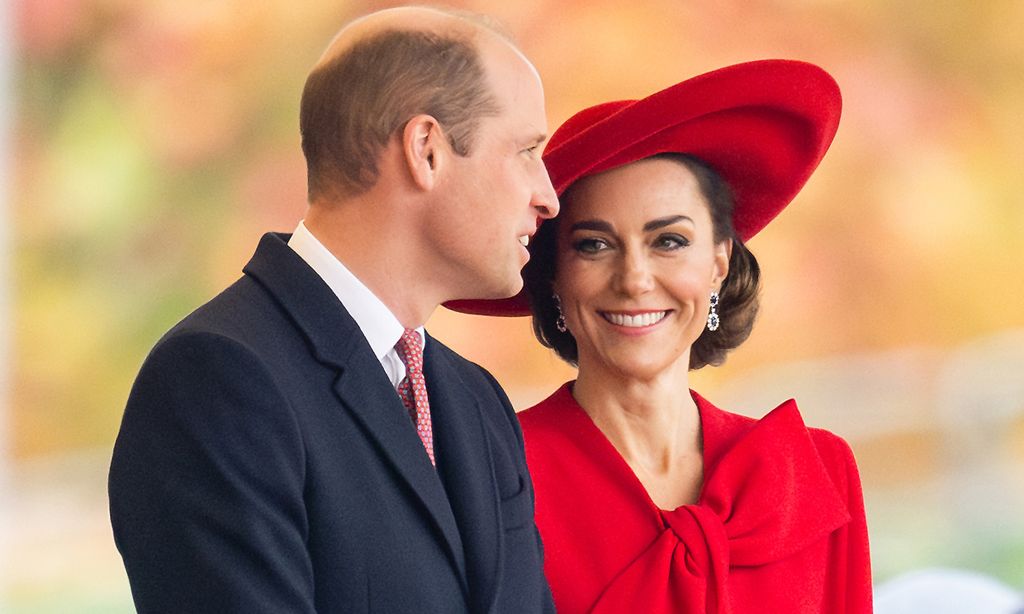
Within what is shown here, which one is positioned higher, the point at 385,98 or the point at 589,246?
the point at 589,246

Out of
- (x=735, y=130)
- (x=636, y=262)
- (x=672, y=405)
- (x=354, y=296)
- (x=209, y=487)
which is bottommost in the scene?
(x=209, y=487)

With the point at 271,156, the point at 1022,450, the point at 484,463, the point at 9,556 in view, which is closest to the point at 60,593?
the point at 9,556

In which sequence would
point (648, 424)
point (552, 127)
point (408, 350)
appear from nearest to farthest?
point (408, 350), point (648, 424), point (552, 127)

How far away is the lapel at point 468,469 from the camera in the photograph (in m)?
1.53

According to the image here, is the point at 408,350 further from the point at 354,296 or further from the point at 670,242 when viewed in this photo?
the point at 670,242

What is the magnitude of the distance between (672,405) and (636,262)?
0.26 meters

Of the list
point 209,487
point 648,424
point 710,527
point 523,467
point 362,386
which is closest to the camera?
point 209,487

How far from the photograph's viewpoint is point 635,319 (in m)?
2.07

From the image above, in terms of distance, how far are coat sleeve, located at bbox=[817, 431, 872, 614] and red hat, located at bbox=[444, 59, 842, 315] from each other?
445mm

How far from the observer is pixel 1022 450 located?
13.1 ft

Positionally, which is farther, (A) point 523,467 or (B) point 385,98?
(A) point 523,467

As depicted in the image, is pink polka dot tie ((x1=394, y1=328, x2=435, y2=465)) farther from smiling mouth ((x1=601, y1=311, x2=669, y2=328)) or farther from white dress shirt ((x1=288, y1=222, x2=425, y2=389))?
smiling mouth ((x1=601, y1=311, x2=669, y2=328))

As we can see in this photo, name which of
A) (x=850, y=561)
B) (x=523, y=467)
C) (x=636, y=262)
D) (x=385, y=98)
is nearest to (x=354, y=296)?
(x=385, y=98)

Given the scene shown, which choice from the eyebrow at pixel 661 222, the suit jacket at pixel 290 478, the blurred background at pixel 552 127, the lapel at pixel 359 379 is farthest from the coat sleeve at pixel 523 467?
the blurred background at pixel 552 127
